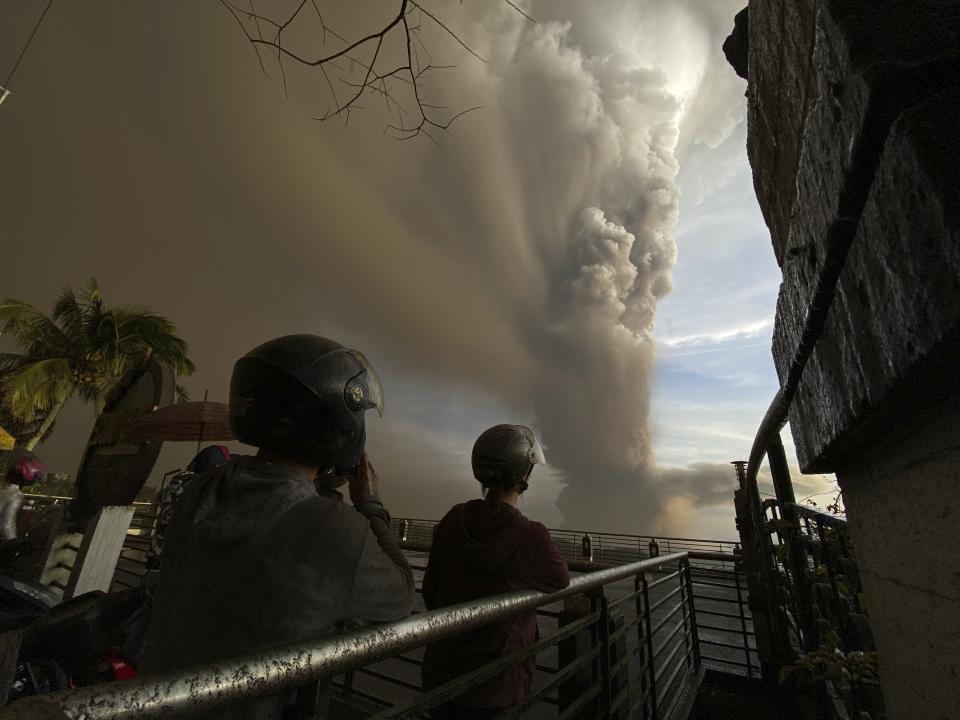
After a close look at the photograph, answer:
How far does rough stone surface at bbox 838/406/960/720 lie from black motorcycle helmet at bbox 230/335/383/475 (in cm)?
140

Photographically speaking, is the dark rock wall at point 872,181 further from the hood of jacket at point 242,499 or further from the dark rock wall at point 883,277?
the hood of jacket at point 242,499

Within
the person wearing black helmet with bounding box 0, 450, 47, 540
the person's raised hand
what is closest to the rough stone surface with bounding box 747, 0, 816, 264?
the person's raised hand

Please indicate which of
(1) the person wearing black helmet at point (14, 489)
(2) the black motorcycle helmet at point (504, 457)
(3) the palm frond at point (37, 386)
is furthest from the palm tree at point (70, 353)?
(2) the black motorcycle helmet at point (504, 457)

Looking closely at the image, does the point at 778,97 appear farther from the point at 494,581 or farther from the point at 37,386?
the point at 37,386

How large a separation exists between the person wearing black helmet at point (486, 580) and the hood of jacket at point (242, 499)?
1116 millimetres

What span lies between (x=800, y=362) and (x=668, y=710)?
Result: 3508 mm

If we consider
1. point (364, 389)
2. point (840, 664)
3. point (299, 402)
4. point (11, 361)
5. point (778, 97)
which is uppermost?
point (11, 361)

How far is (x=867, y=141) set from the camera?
626mm

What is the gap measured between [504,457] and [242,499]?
5.59 feet

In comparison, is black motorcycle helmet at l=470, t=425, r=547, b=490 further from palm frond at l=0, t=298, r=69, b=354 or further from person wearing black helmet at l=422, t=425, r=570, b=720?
palm frond at l=0, t=298, r=69, b=354

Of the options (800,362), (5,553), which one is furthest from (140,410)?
(800,362)

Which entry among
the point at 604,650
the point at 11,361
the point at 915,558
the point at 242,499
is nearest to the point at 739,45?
the point at 915,558

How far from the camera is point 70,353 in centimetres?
1717

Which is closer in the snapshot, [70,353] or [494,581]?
[494,581]
